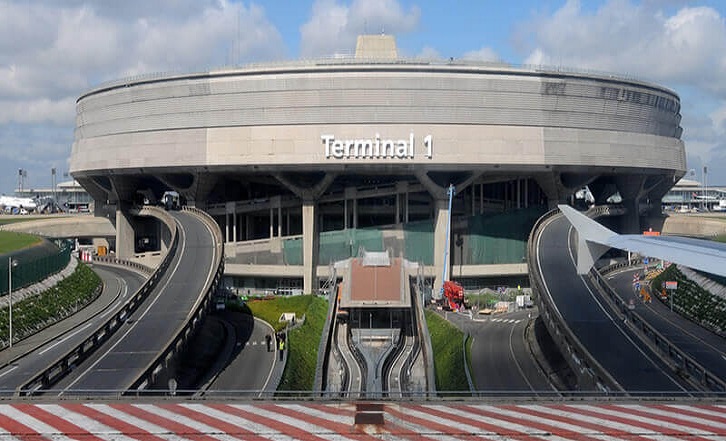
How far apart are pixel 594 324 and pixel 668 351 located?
6113 millimetres

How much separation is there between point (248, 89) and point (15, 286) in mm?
30876

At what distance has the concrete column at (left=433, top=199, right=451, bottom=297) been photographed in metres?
83.6

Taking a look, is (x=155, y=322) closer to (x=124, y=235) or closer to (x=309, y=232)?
(x=309, y=232)

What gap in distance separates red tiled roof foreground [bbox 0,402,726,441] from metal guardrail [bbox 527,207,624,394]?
35.3 ft

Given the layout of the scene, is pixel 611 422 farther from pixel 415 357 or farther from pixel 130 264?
pixel 130 264

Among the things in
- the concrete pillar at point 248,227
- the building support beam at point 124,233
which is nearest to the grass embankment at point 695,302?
the concrete pillar at point 248,227

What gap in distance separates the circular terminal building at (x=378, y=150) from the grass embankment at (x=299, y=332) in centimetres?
752

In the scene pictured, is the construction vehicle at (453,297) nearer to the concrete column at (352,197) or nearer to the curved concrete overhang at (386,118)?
the curved concrete overhang at (386,118)

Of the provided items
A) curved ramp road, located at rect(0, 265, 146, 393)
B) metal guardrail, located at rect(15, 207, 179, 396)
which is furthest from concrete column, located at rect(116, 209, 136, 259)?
metal guardrail, located at rect(15, 207, 179, 396)

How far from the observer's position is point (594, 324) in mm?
50375

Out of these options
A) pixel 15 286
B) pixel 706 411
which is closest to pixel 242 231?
pixel 15 286

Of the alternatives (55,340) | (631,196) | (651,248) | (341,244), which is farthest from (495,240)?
(651,248)

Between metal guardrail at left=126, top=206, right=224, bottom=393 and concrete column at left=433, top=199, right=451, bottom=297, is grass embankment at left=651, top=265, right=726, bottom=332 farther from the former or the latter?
metal guardrail at left=126, top=206, right=224, bottom=393

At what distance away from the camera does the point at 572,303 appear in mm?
55250
